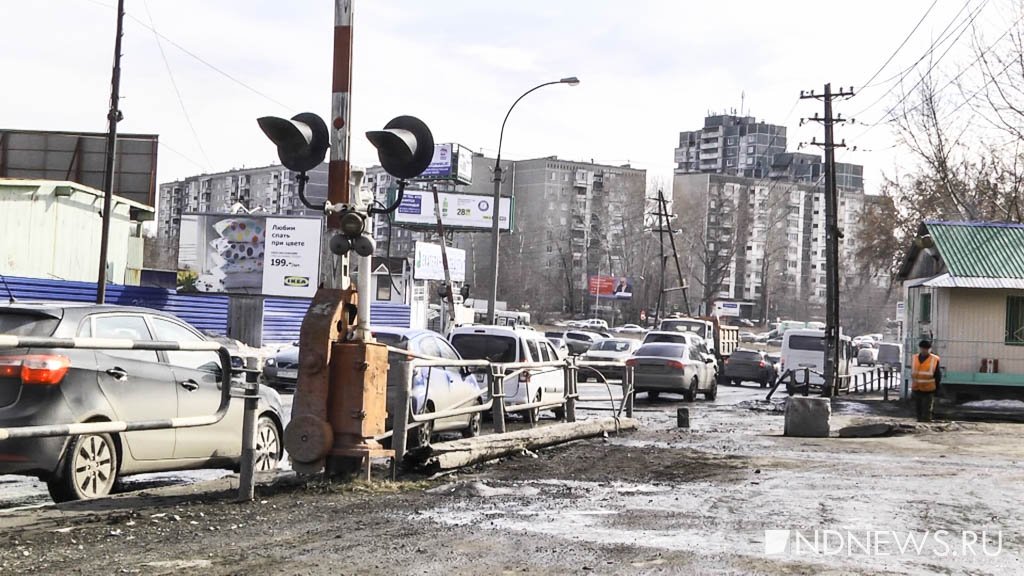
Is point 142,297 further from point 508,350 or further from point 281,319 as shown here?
point 508,350

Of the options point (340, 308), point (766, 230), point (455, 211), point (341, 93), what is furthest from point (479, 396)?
point (766, 230)

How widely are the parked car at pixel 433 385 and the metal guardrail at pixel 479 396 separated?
159 millimetres

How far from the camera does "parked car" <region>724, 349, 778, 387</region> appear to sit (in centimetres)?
4528

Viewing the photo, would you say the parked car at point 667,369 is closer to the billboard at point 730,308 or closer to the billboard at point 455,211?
the billboard at point 455,211

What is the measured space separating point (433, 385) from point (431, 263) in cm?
5709

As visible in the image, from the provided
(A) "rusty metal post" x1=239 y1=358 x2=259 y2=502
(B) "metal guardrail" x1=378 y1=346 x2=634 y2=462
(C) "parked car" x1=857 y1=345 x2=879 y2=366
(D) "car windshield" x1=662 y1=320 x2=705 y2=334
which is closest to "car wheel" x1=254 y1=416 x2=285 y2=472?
(B) "metal guardrail" x1=378 y1=346 x2=634 y2=462

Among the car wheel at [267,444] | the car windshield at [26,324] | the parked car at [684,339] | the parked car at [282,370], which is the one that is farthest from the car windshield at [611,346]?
the car windshield at [26,324]

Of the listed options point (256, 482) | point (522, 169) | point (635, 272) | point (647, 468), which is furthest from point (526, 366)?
point (522, 169)

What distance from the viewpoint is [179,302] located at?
128 ft

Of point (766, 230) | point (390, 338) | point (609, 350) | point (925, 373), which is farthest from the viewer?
point (766, 230)

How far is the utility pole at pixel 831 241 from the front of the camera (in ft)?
120

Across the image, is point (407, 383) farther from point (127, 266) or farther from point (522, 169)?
point (522, 169)

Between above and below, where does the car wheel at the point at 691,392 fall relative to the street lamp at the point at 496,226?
below

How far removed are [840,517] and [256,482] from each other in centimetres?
449
